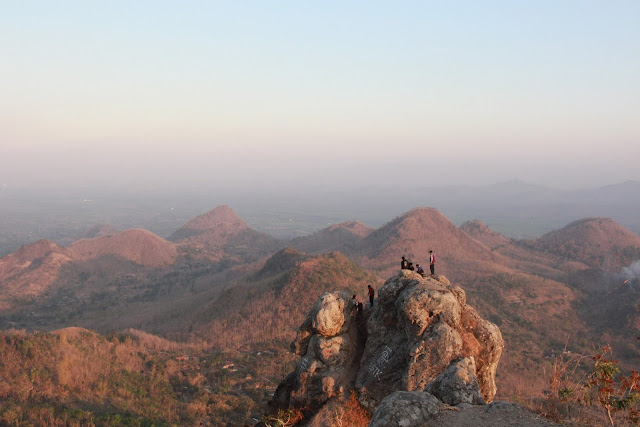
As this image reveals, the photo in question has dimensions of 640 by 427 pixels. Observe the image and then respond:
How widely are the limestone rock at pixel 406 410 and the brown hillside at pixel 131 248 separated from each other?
93614mm

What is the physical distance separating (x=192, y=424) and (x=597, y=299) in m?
62.5

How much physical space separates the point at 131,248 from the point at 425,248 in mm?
71605

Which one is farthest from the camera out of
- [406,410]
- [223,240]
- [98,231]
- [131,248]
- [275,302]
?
[98,231]

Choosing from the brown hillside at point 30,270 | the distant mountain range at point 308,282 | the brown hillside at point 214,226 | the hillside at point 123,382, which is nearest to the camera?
the hillside at point 123,382

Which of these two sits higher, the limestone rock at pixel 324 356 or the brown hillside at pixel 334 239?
the limestone rock at pixel 324 356

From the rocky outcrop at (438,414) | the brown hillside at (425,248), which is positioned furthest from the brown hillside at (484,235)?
the rocky outcrop at (438,414)

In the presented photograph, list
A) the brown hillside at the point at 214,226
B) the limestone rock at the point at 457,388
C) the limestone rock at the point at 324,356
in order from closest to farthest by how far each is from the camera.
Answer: the limestone rock at the point at 457,388 < the limestone rock at the point at 324,356 < the brown hillside at the point at 214,226

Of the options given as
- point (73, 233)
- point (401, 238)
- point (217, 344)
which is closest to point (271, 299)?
point (217, 344)

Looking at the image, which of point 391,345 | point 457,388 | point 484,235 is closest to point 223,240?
point 484,235

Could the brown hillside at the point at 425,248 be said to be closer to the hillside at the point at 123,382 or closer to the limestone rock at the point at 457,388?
the hillside at the point at 123,382

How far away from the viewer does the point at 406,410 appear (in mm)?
7238

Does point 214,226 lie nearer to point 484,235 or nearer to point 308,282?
point 484,235

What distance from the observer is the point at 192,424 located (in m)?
23.4

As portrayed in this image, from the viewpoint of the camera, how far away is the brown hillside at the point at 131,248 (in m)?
89.6
